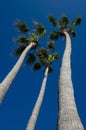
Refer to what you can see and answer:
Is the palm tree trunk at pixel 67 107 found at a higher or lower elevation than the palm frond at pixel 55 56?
lower

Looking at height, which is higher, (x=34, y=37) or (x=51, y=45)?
(x=51, y=45)

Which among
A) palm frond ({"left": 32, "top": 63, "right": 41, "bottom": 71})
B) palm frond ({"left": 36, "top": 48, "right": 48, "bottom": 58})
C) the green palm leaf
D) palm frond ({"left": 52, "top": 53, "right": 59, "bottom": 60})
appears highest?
palm frond ({"left": 52, "top": 53, "right": 59, "bottom": 60})

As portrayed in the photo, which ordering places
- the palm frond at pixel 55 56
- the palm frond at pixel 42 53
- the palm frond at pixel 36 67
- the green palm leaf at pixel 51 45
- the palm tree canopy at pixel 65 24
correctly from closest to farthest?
the palm tree canopy at pixel 65 24 < the palm frond at pixel 42 53 < the green palm leaf at pixel 51 45 < the palm frond at pixel 36 67 < the palm frond at pixel 55 56

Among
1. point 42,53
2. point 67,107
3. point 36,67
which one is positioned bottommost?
point 67,107

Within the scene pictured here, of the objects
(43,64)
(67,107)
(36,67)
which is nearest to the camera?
(67,107)

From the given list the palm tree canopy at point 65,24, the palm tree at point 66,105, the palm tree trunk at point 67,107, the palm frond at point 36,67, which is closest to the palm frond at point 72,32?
the palm tree canopy at point 65,24

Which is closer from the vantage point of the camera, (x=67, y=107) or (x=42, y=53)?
(x=67, y=107)

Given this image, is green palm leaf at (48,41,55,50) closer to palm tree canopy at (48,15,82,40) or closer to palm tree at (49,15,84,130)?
palm tree canopy at (48,15,82,40)

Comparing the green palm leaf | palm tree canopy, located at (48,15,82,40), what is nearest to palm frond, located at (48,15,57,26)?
palm tree canopy, located at (48,15,82,40)

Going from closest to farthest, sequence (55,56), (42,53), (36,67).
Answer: (42,53), (36,67), (55,56)

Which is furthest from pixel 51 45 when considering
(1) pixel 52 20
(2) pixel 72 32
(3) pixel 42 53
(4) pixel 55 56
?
→ (1) pixel 52 20

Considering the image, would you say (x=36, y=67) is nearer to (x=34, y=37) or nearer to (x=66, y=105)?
(x=34, y=37)

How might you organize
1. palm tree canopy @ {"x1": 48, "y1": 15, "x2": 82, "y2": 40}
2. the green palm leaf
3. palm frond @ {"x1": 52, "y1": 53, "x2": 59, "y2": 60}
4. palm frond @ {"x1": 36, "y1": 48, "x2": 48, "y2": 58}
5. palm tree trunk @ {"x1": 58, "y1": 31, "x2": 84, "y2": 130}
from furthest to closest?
palm frond @ {"x1": 52, "y1": 53, "x2": 59, "y2": 60}
the green palm leaf
palm frond @ {"x1": 36, "y1": 48, "x2": 48, "y2": 58}
palm tree canopy @ {"x1": 48, "y1": 15, "x2": 82, "y2": 40}
palm tree trunk @ {"x1": 58, "y1": 31, "x2": 84, "y2": 130}

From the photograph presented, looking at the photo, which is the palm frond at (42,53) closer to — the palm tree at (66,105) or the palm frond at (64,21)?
the palm frond at (64,21)
